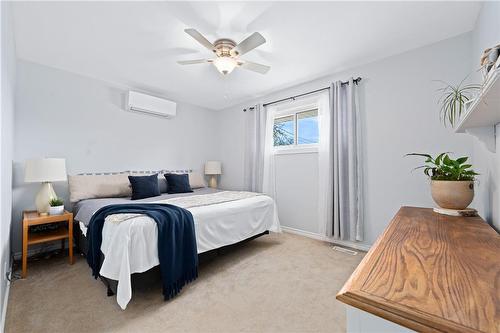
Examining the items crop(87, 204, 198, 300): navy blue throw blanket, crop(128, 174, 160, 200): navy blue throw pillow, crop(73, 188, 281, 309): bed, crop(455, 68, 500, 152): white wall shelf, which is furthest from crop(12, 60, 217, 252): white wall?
crop(455, 68, 500, 152): white wall shelf

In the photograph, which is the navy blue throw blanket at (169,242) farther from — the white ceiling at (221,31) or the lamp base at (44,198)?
the white ceiling at (221,31)

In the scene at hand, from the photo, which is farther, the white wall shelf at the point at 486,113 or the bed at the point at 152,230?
the bed at the point at 152,230

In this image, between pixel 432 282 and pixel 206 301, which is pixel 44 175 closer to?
pixel 206 301

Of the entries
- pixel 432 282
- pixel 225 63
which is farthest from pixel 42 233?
pixel 432 282

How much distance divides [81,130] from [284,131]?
311cm

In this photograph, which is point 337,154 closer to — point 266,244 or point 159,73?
point 266,244

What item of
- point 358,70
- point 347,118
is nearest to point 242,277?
point 347,118

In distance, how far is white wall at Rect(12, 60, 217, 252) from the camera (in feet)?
8.61

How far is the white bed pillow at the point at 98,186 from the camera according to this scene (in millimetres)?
2773

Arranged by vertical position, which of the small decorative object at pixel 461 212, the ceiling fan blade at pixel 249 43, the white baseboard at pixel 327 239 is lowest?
the white baseboard at pixel 327 239

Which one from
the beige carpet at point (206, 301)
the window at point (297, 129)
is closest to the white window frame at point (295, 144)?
the window at point (297, 129)

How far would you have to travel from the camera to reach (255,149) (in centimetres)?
396

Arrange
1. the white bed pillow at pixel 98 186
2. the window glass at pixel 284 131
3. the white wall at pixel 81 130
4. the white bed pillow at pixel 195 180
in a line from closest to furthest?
the white wall at pixel 81 130
the white bed pillow at pixel 98 186
the window glass at pixel 284 131
the white bed pillow at pixel 195 180

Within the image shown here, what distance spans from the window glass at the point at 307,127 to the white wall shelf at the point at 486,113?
209 cm
